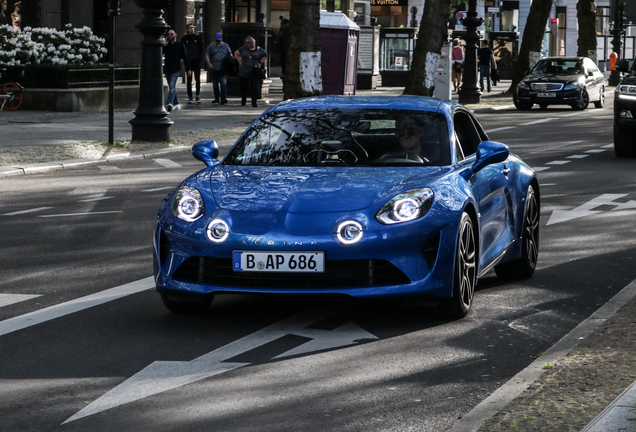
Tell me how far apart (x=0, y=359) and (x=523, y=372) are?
249 centimetres

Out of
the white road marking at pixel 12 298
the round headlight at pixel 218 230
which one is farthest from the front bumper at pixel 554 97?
the round headlight at pixel 218 230

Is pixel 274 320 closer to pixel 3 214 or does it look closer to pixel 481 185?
pixel 481 185

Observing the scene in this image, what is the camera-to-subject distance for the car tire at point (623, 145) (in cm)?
1903

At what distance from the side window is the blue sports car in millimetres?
24

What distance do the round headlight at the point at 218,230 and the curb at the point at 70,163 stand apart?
1011 centimetres

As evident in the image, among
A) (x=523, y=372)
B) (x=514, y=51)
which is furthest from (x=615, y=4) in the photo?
(x=514, y=51)

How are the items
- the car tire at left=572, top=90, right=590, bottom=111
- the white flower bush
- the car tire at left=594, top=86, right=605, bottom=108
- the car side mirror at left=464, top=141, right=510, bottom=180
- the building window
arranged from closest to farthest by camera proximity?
the car side mirror at left=464, top=141, right=510, bottom=180, the white flower bush, the car tire at left=572, top=90, right=590, bottom=111, the car tire at left=594, top=86, right=605, bottom=108, the building window

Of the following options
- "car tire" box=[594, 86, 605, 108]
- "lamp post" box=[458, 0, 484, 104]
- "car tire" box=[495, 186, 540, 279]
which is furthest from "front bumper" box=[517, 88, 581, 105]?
"car tire" box=[495, 186, 540, 279]

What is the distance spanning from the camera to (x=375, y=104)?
7895 millimetres

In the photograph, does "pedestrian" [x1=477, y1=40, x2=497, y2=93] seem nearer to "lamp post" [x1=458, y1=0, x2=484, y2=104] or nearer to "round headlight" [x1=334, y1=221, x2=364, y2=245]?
"lamp post" [x1=458, y1=0, x2=484, y2=104]

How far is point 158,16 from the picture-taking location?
20.5 metres

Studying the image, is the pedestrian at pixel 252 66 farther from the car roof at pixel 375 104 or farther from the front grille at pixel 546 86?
the car roof at pixel 375 104

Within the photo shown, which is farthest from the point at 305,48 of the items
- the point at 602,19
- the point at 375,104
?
the point at 602,19

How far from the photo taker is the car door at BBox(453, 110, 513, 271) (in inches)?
293
